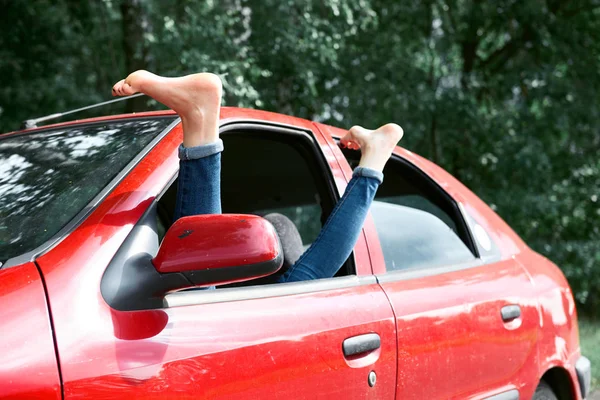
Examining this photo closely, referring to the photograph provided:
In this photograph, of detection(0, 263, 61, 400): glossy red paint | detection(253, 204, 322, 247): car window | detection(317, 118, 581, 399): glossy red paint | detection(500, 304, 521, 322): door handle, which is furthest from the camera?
detection(253, 204, 322, 247): car window

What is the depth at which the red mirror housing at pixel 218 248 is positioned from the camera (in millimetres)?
Answer: 1558

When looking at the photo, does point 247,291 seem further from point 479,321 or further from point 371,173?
point 479,321

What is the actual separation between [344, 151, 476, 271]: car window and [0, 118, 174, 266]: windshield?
0.96 m

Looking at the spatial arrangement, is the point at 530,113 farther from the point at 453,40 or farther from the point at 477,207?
the point at 477,207

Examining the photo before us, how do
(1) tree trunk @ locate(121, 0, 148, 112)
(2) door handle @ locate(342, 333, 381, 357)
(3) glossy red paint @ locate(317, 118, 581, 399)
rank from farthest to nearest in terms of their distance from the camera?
(1) tree trunk @ locate(121, 0, 148, 112), (3) glossy red paint @ locate(317, 118, 581, 399), (2) door handle @ locate(342, 333, 381, 357)

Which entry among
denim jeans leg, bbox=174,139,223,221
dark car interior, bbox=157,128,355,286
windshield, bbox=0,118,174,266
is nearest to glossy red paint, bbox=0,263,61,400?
windshield, bbox=0,118,174,266

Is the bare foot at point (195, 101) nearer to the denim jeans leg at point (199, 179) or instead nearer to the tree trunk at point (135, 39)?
the denim jeans leg at point (199, 179)

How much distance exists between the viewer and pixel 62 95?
10.3 m

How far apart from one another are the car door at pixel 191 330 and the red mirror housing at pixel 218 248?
5.8 inches

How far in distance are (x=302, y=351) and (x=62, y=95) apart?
361 inches

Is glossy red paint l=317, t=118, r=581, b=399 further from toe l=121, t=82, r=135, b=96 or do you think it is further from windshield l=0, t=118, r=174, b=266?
toe l=121, t=82, r=135, b=96

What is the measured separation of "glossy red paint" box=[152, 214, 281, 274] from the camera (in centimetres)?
156

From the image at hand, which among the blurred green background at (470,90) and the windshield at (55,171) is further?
the blurred green background at (470,90)

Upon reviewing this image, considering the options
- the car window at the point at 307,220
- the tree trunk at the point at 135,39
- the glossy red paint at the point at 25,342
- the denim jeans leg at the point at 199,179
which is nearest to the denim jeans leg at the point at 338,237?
the denim jeans leg at the point at 199,179
